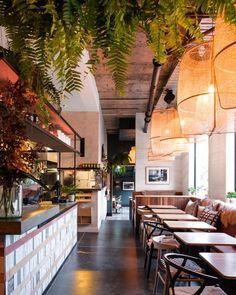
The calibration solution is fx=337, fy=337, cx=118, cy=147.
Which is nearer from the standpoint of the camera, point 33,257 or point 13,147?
point 13,147

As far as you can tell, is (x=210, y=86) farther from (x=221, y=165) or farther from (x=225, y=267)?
(x=221, y=165)

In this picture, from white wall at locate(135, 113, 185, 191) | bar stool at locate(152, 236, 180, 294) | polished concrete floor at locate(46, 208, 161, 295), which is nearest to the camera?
bar stool at locate(152, 236, 180, 294)

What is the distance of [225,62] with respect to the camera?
1.91 meters

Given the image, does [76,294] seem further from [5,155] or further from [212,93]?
[212,93]

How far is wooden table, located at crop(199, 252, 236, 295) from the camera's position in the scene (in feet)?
7.98

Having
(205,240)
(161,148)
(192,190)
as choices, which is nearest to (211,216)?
(161,148)

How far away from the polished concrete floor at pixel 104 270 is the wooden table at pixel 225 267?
1799 mm

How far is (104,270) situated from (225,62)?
14.4ft

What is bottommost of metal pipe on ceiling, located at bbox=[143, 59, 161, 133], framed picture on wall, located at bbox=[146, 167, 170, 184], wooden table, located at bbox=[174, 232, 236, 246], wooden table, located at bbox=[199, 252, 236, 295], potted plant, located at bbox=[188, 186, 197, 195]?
potted plant, located at bbox=[188, 186, 197, 195]

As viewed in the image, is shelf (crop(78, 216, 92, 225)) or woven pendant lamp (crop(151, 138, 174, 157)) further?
shelf (crop(78, 216, 92, 225))

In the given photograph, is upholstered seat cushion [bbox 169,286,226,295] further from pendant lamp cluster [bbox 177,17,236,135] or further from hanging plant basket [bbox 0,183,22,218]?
hanging plant basket [bbox 0,183,22,218]

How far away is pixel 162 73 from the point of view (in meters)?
7.70

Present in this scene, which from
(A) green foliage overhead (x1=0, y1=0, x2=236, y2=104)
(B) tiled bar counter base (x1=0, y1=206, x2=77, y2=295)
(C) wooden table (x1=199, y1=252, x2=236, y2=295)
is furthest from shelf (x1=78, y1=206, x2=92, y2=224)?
(A) green foliage overhead (x1=0, y1=0, x2=236, y2=104)

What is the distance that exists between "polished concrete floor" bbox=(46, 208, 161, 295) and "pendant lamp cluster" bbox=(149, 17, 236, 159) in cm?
241
